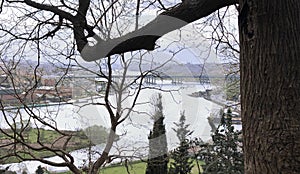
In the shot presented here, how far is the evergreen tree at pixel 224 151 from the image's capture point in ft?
5.33

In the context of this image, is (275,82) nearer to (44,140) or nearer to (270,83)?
(270,83)

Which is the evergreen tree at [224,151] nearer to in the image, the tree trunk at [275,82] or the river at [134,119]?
the river at [134,119]

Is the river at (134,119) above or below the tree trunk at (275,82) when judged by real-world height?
below

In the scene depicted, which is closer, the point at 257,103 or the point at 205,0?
the point at 257,103

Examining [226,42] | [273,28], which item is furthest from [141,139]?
[273,28]

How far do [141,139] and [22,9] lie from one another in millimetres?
1091

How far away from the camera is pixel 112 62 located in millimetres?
1870

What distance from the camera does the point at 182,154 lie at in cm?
192

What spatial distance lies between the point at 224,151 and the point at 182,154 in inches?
13.0

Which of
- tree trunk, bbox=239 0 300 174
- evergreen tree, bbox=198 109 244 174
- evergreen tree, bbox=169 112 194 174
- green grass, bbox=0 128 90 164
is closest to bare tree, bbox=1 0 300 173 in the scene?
tree trunk, bbox=239 0 300 174

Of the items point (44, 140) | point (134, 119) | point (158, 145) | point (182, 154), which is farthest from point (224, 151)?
point (44, 140)

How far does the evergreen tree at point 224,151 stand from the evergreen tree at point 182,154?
0.43 ft

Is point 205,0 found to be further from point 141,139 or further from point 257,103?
point 141,139

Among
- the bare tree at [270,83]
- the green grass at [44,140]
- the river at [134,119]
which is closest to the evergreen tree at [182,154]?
the river at [134,119]
